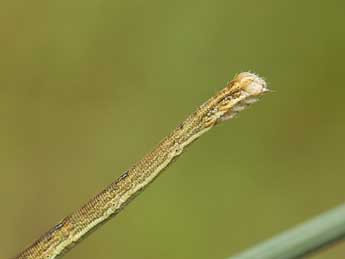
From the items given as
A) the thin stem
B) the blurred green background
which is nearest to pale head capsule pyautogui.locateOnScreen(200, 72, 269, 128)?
the thin stem

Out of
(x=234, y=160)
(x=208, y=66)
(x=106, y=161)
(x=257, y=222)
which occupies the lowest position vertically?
(x=257, y=222)

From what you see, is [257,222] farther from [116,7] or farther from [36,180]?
[116,7]

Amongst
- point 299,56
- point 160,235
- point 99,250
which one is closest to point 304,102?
point 299,56

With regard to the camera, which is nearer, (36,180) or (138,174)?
(138,174)

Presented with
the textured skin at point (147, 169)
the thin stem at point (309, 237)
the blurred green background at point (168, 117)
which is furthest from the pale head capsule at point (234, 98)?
the blurred green background at point (168, 117)

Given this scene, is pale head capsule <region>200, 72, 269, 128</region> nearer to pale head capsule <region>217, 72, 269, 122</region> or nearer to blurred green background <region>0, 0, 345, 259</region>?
pale head capsule <region>217, 72, 269, 122</region>

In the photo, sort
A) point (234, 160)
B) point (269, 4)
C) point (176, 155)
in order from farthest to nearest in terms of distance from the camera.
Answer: point (269, 4)
point (234, 160)
point (176, 155)

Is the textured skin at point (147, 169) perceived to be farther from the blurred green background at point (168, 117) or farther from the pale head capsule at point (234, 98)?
the blurred green background at point (168, 117)

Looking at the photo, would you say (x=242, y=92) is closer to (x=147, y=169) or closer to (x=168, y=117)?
(x=147, y=169)
